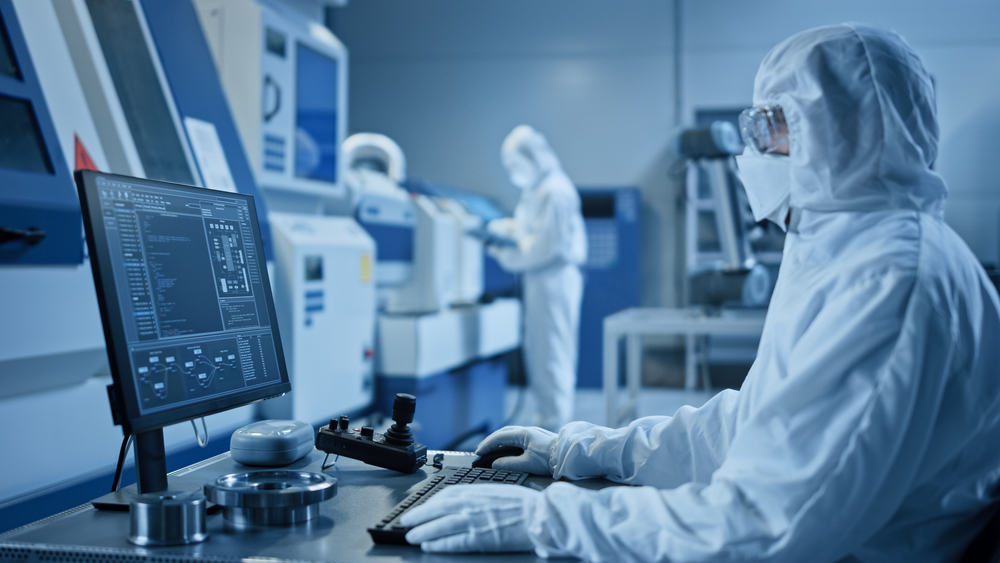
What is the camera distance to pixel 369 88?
581 cm

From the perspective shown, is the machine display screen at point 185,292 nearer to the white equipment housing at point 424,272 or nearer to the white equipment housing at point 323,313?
the white equipment housing at point 323,313

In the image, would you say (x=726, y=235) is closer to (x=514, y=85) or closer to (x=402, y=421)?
(x=402, y=421)

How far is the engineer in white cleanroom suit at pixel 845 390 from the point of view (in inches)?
26.7

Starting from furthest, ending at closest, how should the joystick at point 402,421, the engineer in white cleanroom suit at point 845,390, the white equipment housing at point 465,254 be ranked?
1. the white equipment housing at point 465,254
2. the joystick at point 402,421
3. the engineer in white cleanroom suit at point 845,390

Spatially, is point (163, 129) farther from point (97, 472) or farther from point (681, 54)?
point (681, 54)

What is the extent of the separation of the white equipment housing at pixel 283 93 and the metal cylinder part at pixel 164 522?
5.22 ft

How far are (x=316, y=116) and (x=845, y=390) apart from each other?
7.14 ft

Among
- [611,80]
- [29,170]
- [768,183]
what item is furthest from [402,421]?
[611,80]

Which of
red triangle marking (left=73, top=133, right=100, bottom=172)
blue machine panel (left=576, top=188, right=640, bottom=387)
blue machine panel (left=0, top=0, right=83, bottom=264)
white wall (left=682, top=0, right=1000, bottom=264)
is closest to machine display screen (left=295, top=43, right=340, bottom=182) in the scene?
red triangle marking (left=73, top=133, right=100, bottom=172)

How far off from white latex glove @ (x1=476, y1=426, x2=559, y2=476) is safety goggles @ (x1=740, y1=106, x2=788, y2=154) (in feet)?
1.62

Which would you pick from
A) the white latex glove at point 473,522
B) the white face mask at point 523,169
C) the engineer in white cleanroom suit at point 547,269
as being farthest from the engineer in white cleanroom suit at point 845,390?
the white face mask at point 523,169

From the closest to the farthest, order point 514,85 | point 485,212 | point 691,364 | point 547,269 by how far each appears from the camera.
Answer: point 547,269 → point 485,212 → point 691,364 → point 514,85

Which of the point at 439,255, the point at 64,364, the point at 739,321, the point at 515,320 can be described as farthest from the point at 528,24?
the point at 64,364

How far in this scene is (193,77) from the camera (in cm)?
190
